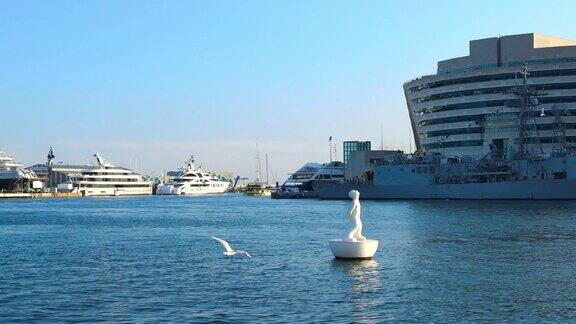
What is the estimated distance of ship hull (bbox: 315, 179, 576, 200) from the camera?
126 metres

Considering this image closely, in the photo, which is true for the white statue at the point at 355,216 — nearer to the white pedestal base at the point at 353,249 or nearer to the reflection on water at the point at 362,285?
the white pedestal base at the point at 353,249

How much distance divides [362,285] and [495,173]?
110850mm

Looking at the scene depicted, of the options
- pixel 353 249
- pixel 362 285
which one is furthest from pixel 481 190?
pixel 362 285

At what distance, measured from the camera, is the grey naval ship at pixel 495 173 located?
127 meters

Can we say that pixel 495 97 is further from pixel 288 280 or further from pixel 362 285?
pixel 362 285

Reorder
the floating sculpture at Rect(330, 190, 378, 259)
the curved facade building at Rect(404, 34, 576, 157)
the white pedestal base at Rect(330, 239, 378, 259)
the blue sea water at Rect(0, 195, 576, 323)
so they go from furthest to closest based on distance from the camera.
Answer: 1. the curved facade building at Rect(404, 34, 576, 157)
2. the white pedestal base at Rect(330, 239, 378, 259)
3. the floating sculpture at Rect(330, 190, 378, 259)
4. the blue sea water at Rect(0, 195, 576, 323)

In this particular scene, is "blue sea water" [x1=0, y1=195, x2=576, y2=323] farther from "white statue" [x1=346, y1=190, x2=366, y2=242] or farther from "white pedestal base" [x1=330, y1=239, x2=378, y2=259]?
"white statue" [x1=346, y1=190, x2=366, y2=242]

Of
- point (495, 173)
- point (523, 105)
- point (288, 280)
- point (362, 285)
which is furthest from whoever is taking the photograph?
point (523, 105)

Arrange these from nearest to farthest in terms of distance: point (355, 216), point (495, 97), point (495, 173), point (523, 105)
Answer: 1. point (355, 216)
2. point (495, 173)
3. point (523, 105)
4. point (495, 97)

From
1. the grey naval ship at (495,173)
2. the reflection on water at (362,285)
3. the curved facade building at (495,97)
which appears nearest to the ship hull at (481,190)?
the grey naval ship at (495,173)

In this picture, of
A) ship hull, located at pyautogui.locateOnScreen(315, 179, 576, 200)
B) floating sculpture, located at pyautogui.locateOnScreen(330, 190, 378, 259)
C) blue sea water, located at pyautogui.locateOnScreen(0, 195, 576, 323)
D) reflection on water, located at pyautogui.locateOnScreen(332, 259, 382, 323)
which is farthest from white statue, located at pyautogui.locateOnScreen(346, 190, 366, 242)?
ship hull, located at pyautogui.locateOnScreen(315, 179, 576, 200)

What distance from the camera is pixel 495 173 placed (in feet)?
450

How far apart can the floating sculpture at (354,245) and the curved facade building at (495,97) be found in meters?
116

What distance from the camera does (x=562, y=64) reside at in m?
160
